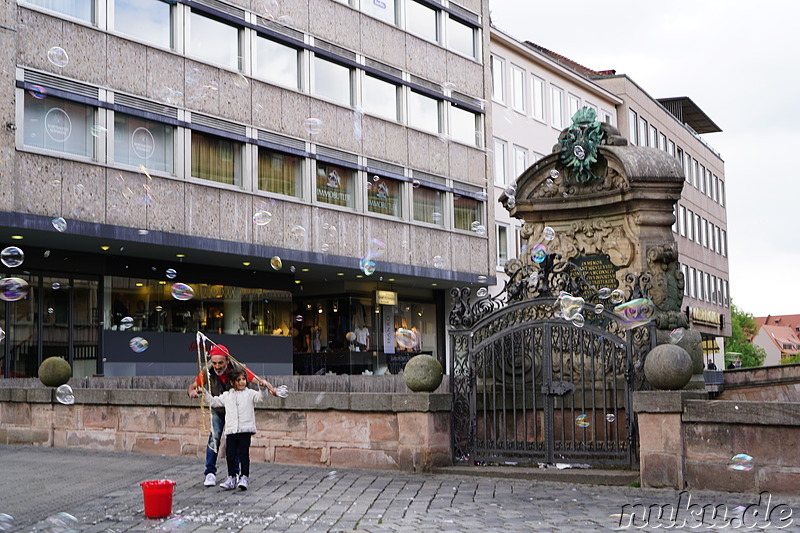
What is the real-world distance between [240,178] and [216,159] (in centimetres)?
102

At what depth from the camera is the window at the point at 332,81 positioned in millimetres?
34125

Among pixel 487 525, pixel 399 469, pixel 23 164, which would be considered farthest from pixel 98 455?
pixel 23 164

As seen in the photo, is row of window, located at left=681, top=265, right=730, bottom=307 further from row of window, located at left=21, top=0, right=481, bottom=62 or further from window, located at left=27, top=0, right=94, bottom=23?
window, located at left=27, top=0, right=94, bottom=23

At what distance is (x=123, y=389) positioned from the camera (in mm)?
14891

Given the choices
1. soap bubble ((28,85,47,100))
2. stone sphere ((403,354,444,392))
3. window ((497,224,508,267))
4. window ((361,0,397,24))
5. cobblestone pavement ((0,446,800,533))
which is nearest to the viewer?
cobblestone pavement ((0,446,800,533))

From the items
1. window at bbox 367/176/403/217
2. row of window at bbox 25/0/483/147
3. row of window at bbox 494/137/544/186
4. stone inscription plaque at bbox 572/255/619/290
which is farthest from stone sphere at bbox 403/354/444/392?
row of window at bbox 494/137/544/186

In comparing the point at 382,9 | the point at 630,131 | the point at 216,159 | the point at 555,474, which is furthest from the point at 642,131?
the point at 555,474

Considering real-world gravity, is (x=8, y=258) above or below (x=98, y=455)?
above

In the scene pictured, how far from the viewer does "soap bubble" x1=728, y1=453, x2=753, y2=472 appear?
32.5ft

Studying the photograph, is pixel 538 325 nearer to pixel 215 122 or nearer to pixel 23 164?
pixel 23 164

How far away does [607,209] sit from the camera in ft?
46.9

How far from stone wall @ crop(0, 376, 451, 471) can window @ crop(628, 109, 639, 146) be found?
151 ft

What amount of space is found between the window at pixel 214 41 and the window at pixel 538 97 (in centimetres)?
2025

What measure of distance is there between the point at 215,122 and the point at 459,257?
12342mm
